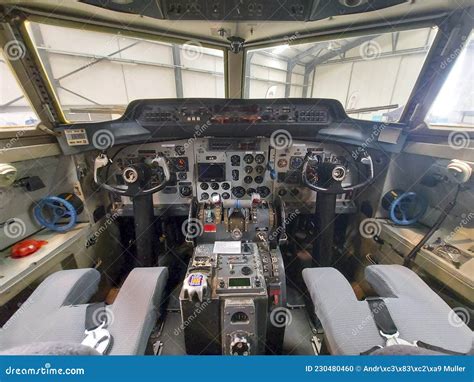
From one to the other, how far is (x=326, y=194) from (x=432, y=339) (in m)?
1.04

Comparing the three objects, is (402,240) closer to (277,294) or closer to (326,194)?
(326,194)

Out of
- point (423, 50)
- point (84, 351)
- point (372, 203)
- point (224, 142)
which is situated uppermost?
point (423, 50)

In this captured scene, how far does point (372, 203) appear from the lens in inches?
78.6

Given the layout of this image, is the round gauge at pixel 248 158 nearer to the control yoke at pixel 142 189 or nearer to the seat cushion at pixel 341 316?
the control yoke at pixel 142 189

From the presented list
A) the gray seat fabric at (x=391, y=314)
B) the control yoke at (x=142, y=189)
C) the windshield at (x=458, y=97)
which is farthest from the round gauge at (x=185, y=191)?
the windshield at (x=458, y=97)

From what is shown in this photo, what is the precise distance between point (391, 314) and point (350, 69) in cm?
374

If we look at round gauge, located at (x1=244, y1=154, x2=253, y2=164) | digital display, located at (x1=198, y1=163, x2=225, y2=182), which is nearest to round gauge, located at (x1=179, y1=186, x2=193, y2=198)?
digital display, located at (x1=198, y1=163, x2=225, y2=182)

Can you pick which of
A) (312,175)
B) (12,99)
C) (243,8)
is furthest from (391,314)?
(12,99)

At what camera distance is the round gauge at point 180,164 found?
2.00 m

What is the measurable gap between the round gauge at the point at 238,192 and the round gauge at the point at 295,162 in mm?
544

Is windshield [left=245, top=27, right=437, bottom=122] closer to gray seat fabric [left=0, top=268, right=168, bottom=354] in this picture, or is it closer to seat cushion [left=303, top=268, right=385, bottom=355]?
seat cushion [left=303, top=268, right=385, bottom=355]

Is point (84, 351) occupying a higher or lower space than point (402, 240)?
higher

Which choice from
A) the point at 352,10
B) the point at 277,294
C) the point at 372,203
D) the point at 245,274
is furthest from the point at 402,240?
the point at 352,10

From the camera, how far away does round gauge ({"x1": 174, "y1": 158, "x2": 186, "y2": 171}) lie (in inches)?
78.9
